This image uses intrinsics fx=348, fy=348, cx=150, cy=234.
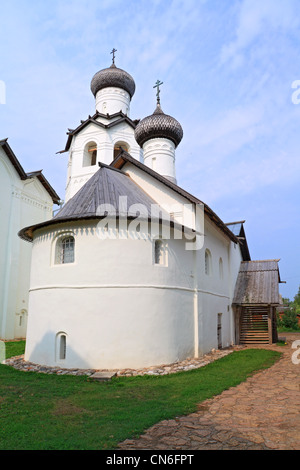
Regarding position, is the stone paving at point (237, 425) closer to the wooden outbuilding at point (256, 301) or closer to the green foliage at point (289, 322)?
the wooden outbuilding at point (256, 301)

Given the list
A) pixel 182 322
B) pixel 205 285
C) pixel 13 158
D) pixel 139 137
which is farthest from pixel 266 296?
pixel 13 158

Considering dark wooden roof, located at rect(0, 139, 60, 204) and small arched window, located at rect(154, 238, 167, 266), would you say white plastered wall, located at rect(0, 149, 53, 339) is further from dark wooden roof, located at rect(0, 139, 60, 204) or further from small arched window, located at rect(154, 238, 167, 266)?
small arched window, located at rect(154, 238, 167, 266)

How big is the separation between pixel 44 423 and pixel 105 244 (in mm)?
4805

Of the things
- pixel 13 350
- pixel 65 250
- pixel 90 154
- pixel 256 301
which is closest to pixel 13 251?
pixel 13 350

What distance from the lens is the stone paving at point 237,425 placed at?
4.12 meters

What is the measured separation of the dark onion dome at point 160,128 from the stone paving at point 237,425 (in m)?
10.7

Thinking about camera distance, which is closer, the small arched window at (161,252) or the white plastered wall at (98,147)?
the small arched window at (161,252)

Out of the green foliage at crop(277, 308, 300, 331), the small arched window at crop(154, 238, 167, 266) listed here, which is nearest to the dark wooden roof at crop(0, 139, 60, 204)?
the small arched window at crop(154, 238, 167, 266)

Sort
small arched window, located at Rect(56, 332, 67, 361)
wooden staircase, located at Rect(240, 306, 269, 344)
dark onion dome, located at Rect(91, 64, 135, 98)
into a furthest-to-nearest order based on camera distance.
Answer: dark onion dome, located at Rect(91, 64, 135, 98) < wooden staircase, located at Rect(240, 306, 269, 344) < small arched window, located at Rect(56, 332, 67, 361)

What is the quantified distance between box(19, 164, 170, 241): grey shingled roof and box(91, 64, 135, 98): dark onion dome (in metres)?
9.79

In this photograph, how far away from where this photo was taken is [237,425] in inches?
190

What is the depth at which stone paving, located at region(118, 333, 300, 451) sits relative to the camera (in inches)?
162

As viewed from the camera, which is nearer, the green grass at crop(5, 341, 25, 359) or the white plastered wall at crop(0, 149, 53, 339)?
the green grass at crop(5, 341, 25, 359)

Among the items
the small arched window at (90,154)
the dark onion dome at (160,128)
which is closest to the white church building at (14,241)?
Answer: the small arched window at (90,154)
